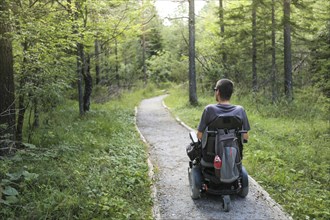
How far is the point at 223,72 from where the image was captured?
19703 mm

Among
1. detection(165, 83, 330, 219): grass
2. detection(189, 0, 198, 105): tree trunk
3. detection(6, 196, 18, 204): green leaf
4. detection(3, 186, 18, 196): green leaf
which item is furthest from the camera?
detection(189, 0, 198, 105): tree trunk

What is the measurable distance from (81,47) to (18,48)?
4.55 meters

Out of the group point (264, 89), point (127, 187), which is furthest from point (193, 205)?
point (264, 89)

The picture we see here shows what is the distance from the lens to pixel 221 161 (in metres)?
4.73

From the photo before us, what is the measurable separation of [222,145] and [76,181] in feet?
8.84

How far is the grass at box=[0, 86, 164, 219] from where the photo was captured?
177 inches

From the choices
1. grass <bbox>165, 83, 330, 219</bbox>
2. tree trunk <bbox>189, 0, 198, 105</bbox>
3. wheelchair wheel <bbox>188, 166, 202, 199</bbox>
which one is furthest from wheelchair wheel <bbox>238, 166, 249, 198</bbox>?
tree trunk <bbox>189, 0, 198, 105</bbox>

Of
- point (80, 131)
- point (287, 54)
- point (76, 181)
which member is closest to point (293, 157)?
point (76, 181)

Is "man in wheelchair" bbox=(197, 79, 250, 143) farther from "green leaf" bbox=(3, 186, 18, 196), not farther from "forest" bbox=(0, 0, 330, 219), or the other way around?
"green leaf" bbox=(3, 186, 18, 196)

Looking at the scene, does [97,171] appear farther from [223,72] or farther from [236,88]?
[223,72]

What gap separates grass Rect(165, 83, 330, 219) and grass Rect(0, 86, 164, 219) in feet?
8.33

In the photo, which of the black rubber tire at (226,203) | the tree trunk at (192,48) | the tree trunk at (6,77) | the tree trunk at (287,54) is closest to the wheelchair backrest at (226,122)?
the black rubber tire at (226,203)

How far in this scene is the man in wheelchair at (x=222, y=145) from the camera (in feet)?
15.6

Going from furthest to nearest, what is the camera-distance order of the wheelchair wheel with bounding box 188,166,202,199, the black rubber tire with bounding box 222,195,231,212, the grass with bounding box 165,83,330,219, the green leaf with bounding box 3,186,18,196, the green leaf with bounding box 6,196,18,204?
the grass with bounding box 165,83,330,219
the wheelchair wheel with bounding box 188,166,202,199
the black rubber tire with bounding box 222,195,231,212
the green leaf with bounding box 3,186,18,196
the green leaf with bounding box 6,196,18,204
